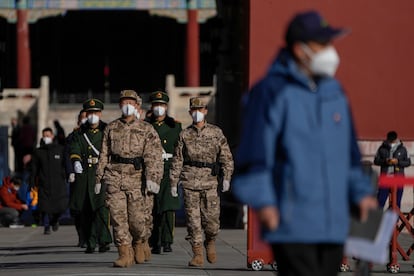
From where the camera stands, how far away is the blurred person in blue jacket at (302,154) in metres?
7.00

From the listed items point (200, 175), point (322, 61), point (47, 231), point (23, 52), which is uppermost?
point (23, 52)

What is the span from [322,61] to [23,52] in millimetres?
38067

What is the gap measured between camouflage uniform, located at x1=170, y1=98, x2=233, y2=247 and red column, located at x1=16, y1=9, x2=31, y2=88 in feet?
96.9

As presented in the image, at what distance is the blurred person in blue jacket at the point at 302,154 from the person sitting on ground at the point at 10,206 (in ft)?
58.1

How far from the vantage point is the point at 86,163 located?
18016 mm

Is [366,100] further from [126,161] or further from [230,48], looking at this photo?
[230,48]

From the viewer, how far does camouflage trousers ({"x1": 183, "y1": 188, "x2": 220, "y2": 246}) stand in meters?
14.9

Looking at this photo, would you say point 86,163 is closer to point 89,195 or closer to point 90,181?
point 90,181

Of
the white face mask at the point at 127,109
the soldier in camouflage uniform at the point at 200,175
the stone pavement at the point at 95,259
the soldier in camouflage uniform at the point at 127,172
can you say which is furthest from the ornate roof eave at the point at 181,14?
the soldier in camouflage uniform at the point at 127,172

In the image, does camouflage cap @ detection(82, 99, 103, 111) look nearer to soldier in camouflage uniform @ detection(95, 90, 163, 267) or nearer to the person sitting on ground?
soldier in camouflage uniform @ detection(95, 90, 163, 267)

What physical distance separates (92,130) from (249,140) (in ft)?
35.3

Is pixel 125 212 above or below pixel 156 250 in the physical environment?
above

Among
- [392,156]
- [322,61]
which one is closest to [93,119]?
[392,156]

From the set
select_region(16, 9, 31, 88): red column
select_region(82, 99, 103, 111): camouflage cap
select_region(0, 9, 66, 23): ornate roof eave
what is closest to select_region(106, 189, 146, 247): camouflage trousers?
select_region(82, 99, 103, 111): camouflage cap
